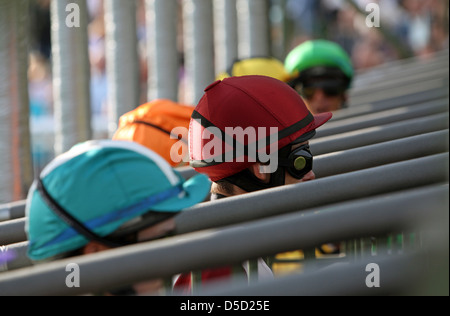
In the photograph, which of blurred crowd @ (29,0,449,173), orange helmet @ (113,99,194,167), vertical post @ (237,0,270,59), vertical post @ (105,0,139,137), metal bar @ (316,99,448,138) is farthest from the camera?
blurred crowd @ (29,0,449,173)

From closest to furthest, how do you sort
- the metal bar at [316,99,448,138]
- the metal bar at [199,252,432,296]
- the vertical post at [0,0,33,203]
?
the metal bar at [199,252,432,296], the metal bar at [316,99,448,138], the vertical post at [0,0,33,203]

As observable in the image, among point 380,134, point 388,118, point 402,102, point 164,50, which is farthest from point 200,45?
point 380,134

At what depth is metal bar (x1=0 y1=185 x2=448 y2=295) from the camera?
121 cm

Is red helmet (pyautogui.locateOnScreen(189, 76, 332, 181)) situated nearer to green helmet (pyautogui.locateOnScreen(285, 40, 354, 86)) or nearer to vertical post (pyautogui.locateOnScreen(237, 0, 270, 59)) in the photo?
green helmet (pyautogui.locateOnScreen(285, 40, 354, 86))

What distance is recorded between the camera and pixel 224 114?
2.08 m

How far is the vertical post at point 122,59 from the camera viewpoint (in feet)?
14.6

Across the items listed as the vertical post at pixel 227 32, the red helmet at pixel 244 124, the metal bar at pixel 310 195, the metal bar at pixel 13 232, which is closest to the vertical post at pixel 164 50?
the vertical post at pixel 227 32

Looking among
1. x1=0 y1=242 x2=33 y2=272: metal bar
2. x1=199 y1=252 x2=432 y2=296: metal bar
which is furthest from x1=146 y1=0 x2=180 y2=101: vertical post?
x1=199 y1=252 x2=432 y2=296: metal bar

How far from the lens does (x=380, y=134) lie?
7.47 ft

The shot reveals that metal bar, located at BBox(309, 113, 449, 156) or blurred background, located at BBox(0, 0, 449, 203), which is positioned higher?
blurred background, located at BBox(0, 0, 449, 203)

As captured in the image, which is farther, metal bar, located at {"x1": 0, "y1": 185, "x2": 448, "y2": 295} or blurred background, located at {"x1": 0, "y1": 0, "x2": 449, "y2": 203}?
blurred background, located at {"x1": 0, "y1": 0, "x2": 449, "y2": 203}

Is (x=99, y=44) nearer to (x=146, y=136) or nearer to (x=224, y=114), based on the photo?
(x=146, y=136)

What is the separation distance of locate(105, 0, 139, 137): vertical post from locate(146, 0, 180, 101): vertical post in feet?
0.53

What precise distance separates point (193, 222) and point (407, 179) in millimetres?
472
